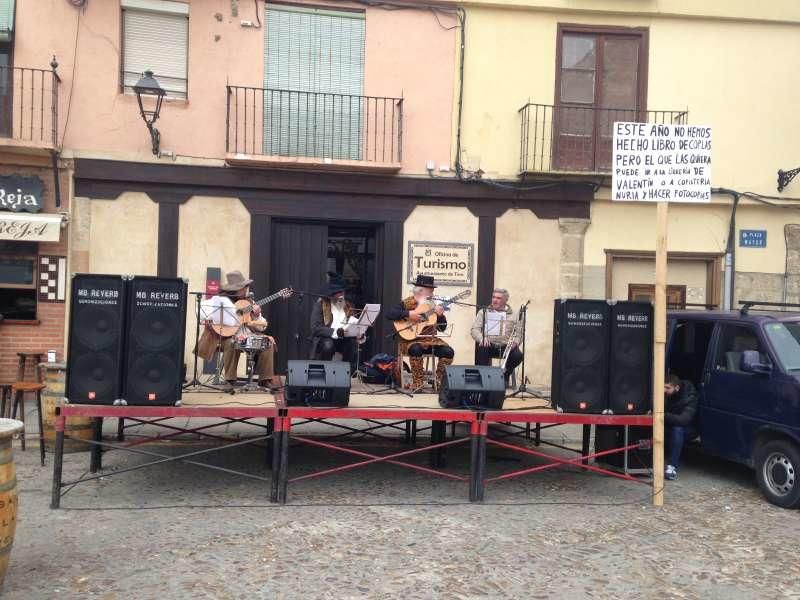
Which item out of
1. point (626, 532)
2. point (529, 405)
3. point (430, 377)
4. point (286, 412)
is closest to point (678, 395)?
point (529, 405)

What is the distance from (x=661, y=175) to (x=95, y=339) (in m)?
5.15

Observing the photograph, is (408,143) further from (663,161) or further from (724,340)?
(724,340)

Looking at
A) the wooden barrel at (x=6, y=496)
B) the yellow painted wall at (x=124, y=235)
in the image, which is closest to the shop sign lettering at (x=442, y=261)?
the yellow painted wall at (x=124, y=235)

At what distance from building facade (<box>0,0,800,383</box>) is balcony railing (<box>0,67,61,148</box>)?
0.13 meters

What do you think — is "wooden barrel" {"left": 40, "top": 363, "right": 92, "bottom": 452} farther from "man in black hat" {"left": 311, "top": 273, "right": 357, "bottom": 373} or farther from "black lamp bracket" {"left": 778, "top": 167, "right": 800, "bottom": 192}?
"black lamp bracket" {"left": 778, "top": 167, "right": 800, "bottom": 192}

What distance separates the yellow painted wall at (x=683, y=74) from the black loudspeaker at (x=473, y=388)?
20.5 ft

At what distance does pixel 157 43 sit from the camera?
38.0 ft

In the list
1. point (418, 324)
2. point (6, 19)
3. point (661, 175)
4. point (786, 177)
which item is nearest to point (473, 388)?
point (418, 324)

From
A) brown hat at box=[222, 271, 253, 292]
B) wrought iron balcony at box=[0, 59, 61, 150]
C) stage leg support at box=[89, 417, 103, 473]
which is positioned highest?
wrought iron balcony at box=[0, 59, 61, 150]

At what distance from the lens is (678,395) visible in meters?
7.48

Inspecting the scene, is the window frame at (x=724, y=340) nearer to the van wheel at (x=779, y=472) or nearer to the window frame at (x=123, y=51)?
the van wheel at (x=779, y=472)

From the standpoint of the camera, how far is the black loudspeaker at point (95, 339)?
6.07 metres

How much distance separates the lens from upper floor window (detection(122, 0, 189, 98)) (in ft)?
37.7

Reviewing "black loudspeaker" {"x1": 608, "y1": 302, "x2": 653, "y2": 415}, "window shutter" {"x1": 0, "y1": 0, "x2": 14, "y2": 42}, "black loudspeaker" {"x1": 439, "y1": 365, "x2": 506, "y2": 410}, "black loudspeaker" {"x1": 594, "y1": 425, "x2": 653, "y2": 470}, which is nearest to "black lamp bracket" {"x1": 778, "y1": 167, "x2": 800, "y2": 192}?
"black loudspeaker" {"x1": 594, "y1": 425, "x2": 653, "y2": 470}
